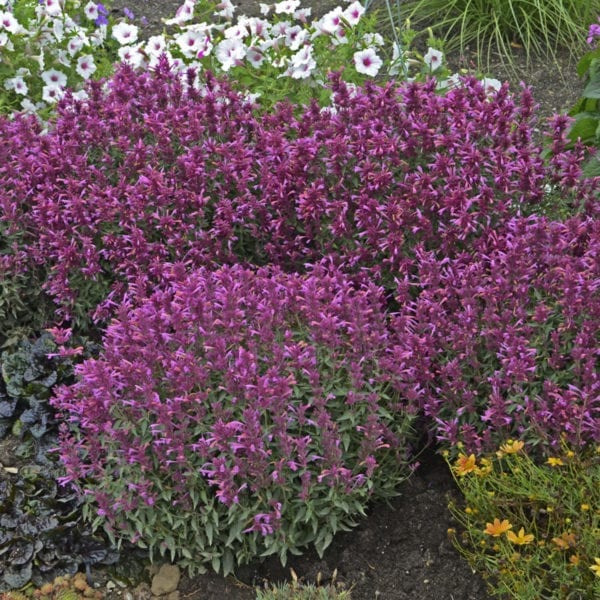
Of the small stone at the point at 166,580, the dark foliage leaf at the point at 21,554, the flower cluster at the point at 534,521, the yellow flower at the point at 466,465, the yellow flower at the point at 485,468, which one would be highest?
the yellow flower at the point at 466,465

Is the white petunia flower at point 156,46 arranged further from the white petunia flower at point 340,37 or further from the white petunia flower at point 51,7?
the white petunia flower at point 340,37

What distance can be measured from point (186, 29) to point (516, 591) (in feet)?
12.2

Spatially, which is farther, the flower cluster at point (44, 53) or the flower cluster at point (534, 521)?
the flower cluster at point (44, 53)

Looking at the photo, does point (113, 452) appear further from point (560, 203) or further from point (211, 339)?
point (560, 203)

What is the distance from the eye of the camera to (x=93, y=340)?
3992 mm

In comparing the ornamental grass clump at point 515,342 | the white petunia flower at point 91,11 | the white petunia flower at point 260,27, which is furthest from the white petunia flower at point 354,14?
the ornamental grass clump at point 515,342

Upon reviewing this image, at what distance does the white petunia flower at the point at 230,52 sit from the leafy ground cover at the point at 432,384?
1.41m

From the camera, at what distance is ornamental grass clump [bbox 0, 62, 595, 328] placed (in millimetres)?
3488

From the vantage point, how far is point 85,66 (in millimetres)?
5301

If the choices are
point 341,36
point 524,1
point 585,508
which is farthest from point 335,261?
point 524,1

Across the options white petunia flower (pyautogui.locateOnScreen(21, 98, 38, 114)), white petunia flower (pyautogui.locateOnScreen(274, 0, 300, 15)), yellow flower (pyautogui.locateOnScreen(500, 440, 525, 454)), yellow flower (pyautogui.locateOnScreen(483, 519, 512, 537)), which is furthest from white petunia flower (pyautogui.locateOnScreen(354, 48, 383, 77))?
yellow flower (pyautogui.locateOnScreen(483, 519, 512, 537))

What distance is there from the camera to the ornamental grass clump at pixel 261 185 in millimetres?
3488

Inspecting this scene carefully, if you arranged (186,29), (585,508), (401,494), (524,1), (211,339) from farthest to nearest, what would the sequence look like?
(524,1) → (186,29) → (401,494) → (211,339) → (585,508)

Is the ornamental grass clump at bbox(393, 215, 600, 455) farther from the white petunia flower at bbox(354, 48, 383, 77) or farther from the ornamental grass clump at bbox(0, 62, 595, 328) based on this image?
the white petunia flower at bbox(354, 48, 383, 77)
